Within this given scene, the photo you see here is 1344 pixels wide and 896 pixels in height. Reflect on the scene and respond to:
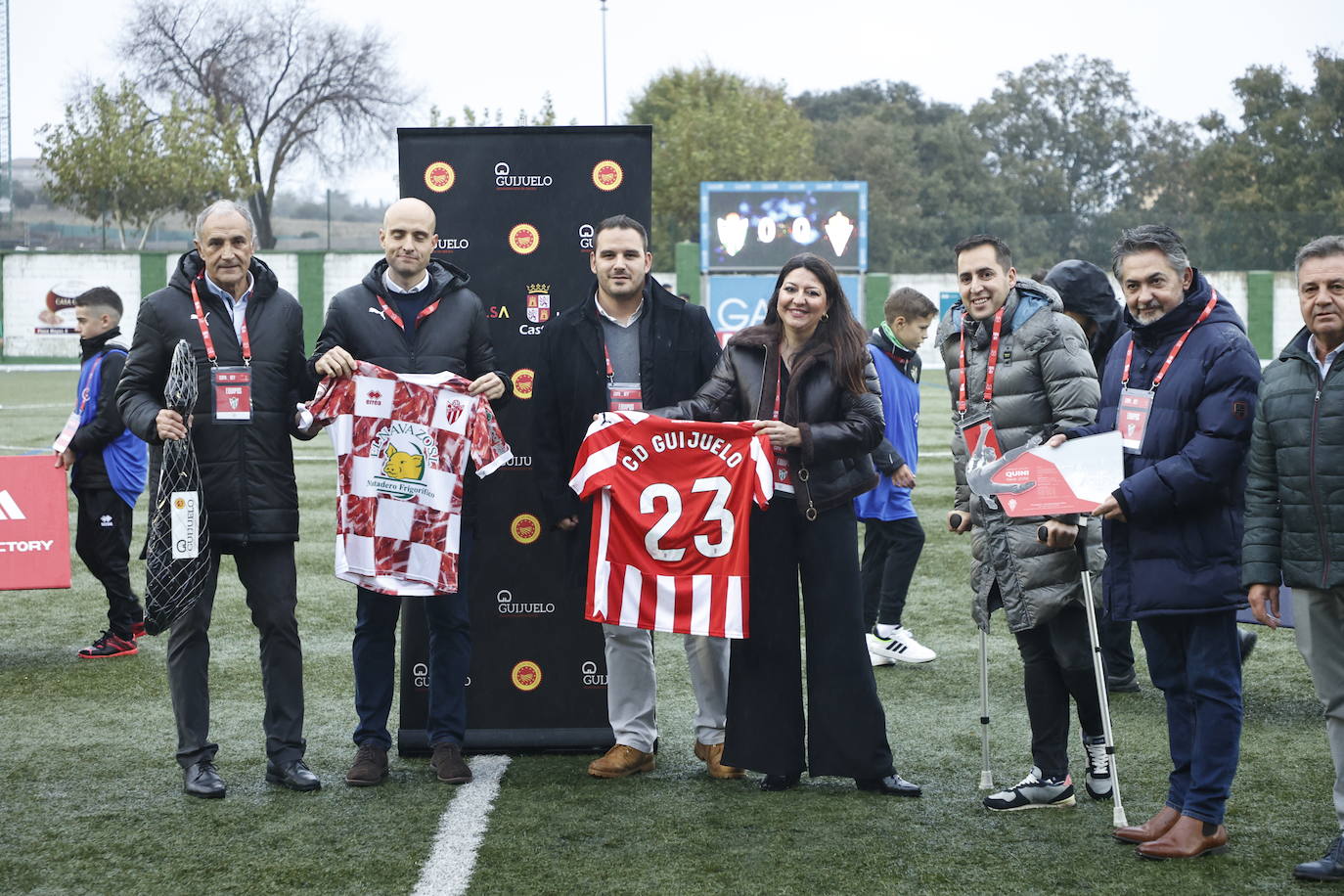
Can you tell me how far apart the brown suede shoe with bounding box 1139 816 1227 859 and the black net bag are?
11.1 feet

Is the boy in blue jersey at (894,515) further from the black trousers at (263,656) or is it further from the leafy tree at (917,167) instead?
the leafy tree at (917,167)

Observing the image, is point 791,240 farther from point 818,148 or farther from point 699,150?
point 818,148

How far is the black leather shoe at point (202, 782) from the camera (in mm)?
5281

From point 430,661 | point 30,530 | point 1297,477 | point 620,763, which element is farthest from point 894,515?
point 30,530

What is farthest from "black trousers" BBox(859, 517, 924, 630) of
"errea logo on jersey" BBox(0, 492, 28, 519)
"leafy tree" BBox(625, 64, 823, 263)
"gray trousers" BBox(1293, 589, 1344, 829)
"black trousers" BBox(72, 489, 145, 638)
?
"leafy tree" BBox(625, 64, 823, 263)

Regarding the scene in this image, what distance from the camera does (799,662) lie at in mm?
5438

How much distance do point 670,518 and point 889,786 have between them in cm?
127

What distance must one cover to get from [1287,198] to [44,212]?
146 ft

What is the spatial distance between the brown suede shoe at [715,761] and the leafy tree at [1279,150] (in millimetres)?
45992

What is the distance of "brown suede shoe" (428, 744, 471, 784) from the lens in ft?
18.1

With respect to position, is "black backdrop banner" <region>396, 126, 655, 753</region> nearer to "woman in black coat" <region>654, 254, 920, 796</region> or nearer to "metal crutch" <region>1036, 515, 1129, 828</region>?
"woman in black coat" <region>654, 254, 920, 796</region>

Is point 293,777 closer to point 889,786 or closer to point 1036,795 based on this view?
point 889,786

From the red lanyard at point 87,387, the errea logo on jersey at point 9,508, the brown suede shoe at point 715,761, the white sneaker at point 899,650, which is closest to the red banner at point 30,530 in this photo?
the errea logo on jersey at point 9,508

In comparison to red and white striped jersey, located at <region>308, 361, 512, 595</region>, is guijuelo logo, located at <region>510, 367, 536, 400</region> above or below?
above
